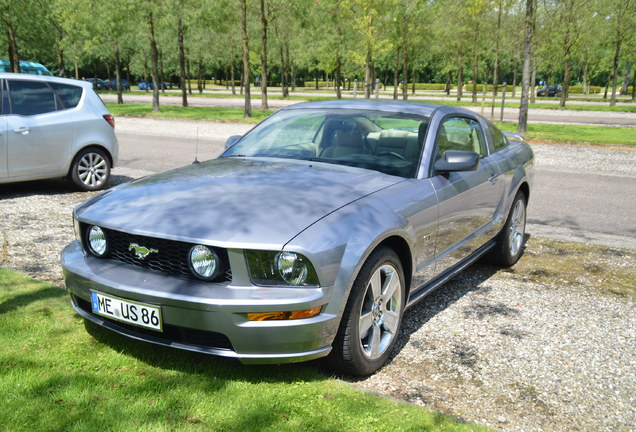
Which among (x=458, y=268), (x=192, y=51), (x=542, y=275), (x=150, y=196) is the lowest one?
(x=542, y=275)

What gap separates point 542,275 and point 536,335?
5.03 ft

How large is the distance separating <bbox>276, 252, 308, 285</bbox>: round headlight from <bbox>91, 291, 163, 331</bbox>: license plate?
66 cm

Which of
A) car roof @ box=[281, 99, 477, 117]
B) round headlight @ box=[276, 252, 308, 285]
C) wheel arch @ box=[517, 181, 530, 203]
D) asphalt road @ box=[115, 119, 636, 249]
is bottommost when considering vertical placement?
asphalt road @ box=[115, 119, 636, 249]

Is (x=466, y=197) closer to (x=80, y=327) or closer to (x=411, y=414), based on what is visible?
(x=411, y=414)

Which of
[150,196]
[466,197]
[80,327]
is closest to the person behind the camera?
[150,196]

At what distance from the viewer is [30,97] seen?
8.09 metres

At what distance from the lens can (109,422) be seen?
2.66m

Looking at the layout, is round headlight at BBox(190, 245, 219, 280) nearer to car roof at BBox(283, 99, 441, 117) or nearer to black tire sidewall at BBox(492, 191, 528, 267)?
car roof at BBox(283, 99, 441, 117)

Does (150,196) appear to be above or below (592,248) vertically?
above

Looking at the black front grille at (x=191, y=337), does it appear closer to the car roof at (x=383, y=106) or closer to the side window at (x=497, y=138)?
the car roof at (x=383, y=106)

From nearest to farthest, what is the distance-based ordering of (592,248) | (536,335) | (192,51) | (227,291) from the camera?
(227,291)
(536,335)
(592,248)
(192,51)

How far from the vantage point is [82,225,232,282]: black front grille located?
2.90 m

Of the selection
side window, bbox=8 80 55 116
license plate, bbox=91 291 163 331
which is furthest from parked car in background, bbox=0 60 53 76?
license plate, bbox=91 291 163 331

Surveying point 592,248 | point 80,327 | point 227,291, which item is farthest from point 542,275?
point 80,327
